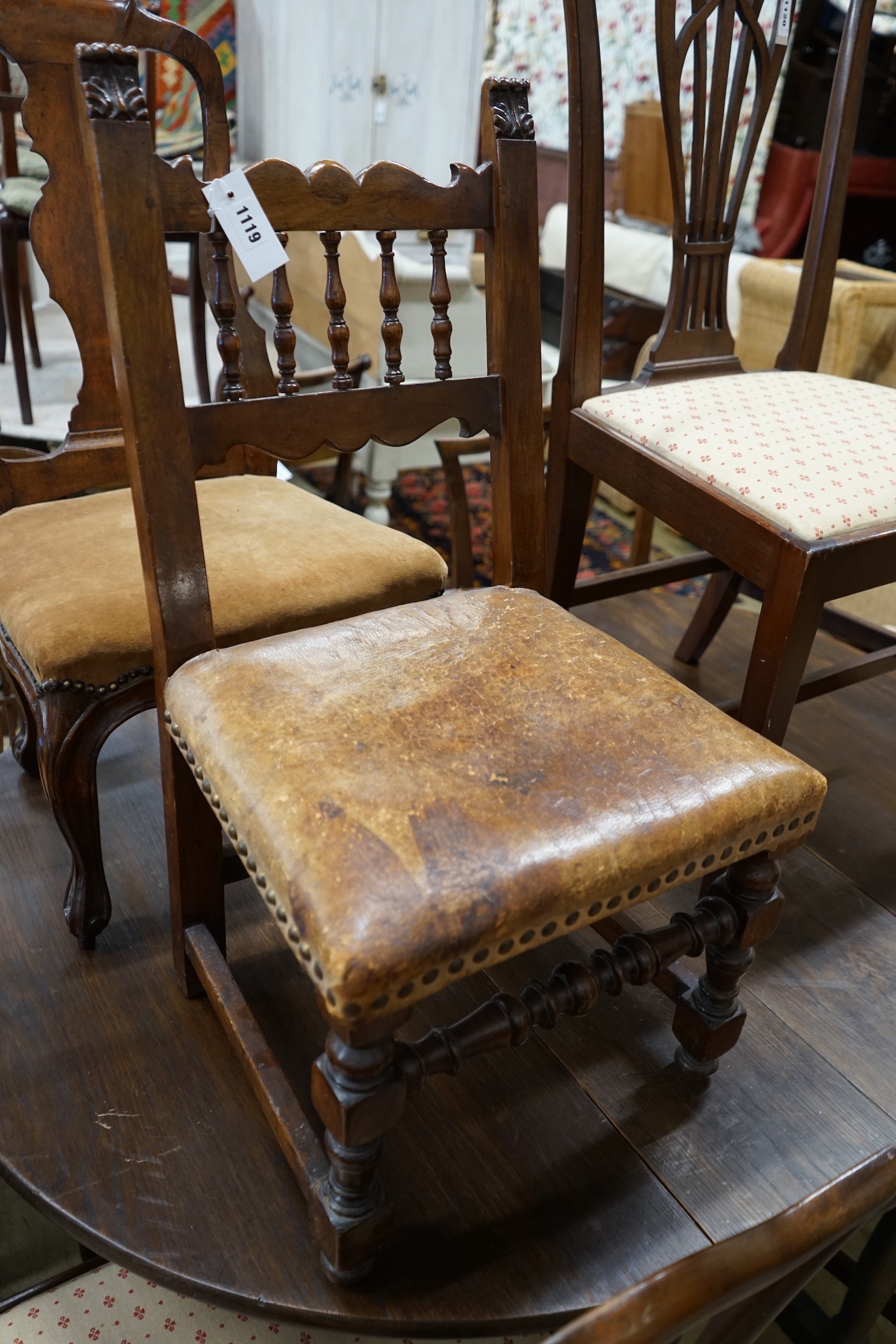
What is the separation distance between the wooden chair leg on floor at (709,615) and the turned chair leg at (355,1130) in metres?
1.06

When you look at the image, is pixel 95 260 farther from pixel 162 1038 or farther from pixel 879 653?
pixel 879 653

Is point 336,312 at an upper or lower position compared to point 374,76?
lower

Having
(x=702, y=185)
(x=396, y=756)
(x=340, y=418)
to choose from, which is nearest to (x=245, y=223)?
(x=340, y=418)

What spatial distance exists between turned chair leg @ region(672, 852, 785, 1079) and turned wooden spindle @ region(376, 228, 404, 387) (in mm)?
543

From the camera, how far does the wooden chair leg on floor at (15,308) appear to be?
275 cm

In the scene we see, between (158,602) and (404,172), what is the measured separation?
1.45 feet

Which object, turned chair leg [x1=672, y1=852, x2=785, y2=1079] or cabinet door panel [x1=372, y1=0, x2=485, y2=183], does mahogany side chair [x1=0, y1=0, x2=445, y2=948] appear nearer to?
turned chair leg [x1=672, y1=852, x2=785, y2=1079]

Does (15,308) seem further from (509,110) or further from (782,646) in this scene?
(782,646)

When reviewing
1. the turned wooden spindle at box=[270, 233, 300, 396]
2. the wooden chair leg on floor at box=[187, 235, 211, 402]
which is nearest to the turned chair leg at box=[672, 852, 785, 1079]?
the turned wooden spindle at box=[270, 233, 300, 396]

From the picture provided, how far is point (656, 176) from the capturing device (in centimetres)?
410

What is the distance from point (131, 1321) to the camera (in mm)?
800

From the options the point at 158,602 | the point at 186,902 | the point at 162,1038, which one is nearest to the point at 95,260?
the point at 158,602

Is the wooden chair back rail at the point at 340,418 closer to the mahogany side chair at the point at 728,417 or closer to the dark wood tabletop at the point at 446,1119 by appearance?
the mahogany side chair at the point at 728,417

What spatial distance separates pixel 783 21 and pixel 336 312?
836mm
